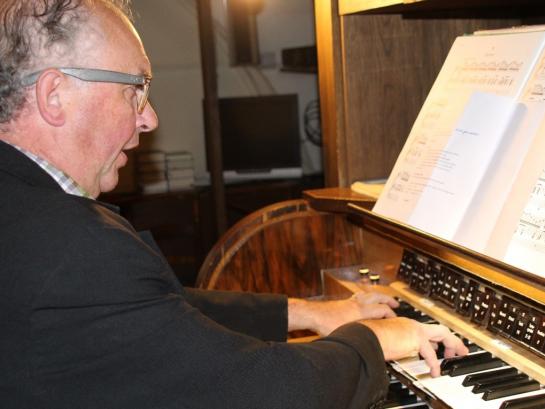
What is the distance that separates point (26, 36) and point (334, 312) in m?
0.90

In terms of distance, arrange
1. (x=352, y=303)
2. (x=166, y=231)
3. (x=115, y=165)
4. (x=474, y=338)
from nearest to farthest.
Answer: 1. (x=115, y=165)
2. (x=474, y=338)
3. (x=352, y=303)
4. (x=166, y=231)

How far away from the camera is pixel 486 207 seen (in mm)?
1487

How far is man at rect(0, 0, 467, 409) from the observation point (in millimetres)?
1088

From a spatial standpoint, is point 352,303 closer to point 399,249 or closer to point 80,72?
point 399,249

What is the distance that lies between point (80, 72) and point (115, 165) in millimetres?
214

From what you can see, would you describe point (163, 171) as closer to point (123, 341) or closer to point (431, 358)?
point (431, 358)

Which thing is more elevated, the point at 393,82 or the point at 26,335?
the point at 393,82

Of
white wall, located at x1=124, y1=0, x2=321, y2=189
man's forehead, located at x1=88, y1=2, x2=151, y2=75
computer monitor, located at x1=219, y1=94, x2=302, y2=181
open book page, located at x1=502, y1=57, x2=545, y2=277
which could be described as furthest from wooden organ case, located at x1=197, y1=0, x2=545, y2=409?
white wall, located at x1=124, y1=0, x2=321, y2=189

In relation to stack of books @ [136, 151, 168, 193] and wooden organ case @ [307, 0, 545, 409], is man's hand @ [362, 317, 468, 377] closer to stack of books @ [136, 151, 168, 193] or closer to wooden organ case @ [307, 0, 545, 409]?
wooden organ case @ [307, 0, 545, 409]

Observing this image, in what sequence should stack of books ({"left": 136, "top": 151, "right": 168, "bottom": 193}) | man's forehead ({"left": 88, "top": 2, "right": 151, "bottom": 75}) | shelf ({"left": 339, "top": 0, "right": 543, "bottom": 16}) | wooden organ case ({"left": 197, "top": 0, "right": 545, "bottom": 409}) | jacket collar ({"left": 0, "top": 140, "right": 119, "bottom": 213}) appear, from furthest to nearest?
stack of books ({"left": 136, "top": 151, "right": 168, "bottom": 193})
wooden organ case ({"left": 197, "top": 0, "right": 545, "bottom": 409})
shelf ({"left": 339, "top": 0, "right": 543, "bottom": 16})
man's forehead ({"left": 88, "top": 2, "right": 151, "bottom": 75})
jacket collar ({"left": 0, "top": 140, "right": 119, "bottom": 213})

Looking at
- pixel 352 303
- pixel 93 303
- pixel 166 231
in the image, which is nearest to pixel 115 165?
pixel 93 303

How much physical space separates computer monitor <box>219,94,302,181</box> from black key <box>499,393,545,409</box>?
4301 mm

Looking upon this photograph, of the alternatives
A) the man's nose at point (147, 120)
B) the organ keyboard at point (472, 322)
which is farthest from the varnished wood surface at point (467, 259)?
the man's nose at point (147, 120)

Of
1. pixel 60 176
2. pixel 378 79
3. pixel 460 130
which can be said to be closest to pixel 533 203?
pixel 460 130
